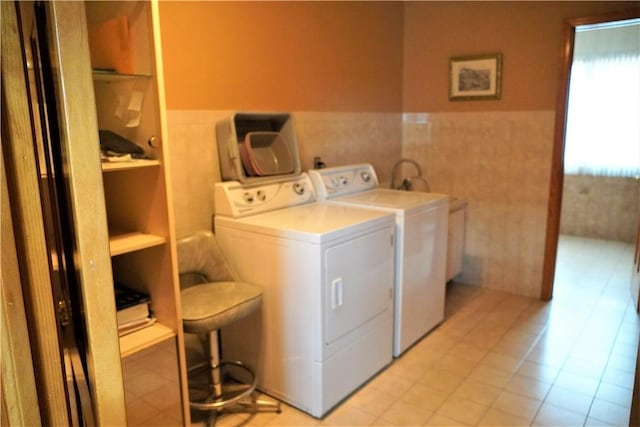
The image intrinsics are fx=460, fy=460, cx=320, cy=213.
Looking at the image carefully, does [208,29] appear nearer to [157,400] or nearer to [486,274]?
[157,400]

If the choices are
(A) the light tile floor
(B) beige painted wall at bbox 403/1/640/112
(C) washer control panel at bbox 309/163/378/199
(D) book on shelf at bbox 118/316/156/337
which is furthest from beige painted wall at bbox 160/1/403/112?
(A) the light tile floor

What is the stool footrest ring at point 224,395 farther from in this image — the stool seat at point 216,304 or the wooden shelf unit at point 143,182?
the stool seat at point 216,304

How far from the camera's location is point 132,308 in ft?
5.90

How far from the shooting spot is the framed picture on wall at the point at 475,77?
141 inches

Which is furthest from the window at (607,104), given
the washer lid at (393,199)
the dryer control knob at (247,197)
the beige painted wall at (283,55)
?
the dryer control knob at (247,197)

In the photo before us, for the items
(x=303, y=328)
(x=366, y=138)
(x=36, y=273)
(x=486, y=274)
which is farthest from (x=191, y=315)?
(x=486, y=274)

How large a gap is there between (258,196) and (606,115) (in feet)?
13.6

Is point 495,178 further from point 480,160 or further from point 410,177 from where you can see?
point 410,177

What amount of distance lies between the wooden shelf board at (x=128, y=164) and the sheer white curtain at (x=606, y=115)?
4356mm

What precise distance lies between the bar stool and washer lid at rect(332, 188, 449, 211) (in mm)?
919

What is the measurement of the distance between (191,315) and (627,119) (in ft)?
15.8

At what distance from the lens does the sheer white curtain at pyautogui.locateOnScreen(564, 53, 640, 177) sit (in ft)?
15.3

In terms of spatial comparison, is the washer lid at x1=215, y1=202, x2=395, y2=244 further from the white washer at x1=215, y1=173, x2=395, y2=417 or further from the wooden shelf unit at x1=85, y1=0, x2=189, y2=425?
the wooden shelf unit at x1=85, y1=0, x2=189, y2=425

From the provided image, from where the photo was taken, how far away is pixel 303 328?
219 centimetres
